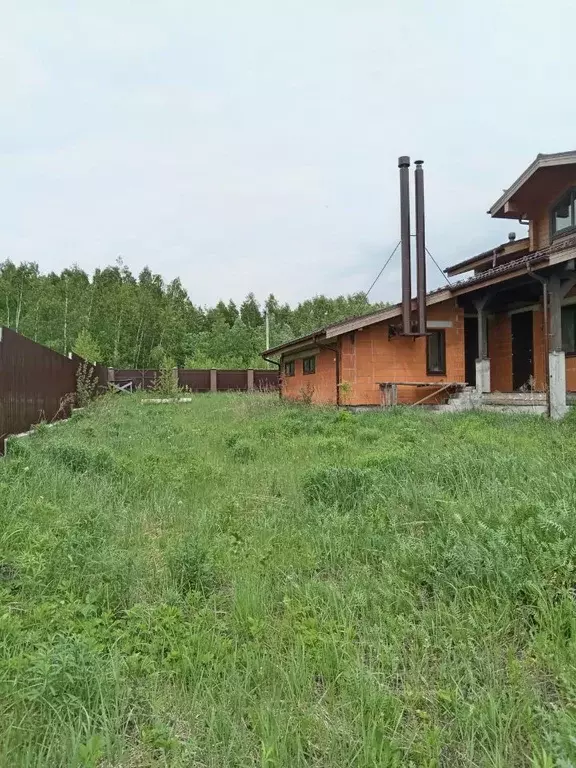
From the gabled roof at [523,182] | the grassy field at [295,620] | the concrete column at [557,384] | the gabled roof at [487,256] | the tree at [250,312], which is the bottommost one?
the grassy field at [295,620]

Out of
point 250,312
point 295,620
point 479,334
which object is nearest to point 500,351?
point 479,334

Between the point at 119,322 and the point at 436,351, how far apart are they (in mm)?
29354

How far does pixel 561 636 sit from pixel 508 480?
235cm

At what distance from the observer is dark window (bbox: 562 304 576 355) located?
39.7 feet

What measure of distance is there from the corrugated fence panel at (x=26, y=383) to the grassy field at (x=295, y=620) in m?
2.87

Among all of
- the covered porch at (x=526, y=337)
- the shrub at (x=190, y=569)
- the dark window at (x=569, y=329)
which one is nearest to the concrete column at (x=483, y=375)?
the covered porch at (x=526, y=337)

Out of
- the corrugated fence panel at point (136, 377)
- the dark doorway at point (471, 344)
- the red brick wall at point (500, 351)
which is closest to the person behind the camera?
the red brick wall at point (500, 351)

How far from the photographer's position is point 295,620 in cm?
258

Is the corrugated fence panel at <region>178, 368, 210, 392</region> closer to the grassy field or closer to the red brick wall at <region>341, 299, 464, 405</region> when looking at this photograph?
the red brick wall at <region>341, 299, 464, 405</region>

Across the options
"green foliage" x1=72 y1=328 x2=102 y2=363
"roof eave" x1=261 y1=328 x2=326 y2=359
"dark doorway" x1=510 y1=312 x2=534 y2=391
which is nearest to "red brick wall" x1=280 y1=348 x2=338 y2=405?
"roof eave" x1=261 y1=328 x2=326 y2=359

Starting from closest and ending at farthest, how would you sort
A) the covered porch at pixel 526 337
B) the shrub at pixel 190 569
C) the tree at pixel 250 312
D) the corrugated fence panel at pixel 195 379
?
1. the shrub at pixel 190 569
2. the covered porch at pixel 526 337
3. the corrugated fence panel at pixel 195 379
4. the tree at pixel 250 312

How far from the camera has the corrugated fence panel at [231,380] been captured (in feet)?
106

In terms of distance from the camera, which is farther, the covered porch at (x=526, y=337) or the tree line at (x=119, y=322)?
the tree line at (x=119, y=322)

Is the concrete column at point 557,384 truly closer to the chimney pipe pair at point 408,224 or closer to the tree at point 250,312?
the chimney pipe pair at point 408,224
